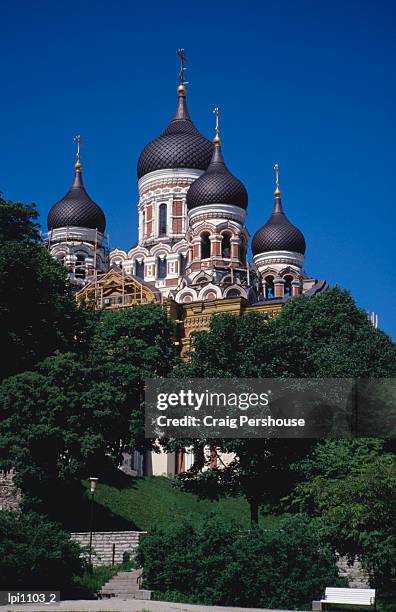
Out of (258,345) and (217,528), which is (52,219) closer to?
(258,345)

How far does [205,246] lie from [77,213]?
10321mm

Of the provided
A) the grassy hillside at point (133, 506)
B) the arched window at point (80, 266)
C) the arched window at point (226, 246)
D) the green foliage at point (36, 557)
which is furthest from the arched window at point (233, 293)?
the green foliage at point (36, 557)

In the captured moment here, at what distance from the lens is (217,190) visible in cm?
5669

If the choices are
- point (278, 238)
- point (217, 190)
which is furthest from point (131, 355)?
point (278, 238)

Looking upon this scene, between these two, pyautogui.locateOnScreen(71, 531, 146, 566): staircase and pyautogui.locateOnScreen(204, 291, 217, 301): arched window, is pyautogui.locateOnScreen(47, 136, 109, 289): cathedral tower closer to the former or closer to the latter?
pyautogui.locateOnScreen(204, 291, 217, 301): arched window

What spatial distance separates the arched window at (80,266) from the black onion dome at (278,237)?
34.7 ft

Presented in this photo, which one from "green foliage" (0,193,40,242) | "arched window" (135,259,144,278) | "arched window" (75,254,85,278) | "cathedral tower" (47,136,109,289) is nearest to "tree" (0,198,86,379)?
"green foliage" (0,193,40,242)

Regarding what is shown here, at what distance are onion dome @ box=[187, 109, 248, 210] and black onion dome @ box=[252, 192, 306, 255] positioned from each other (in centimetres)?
404

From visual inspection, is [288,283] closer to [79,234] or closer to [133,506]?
[79,234]

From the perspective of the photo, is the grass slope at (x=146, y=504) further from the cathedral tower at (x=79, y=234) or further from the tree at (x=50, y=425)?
the cathedral tower at (x=79, y=234)

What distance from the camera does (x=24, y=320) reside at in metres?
29.9

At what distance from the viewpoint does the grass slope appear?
101ft

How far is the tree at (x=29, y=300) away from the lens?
95.2ft

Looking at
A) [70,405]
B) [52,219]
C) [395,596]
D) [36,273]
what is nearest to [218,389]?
[70,405]
